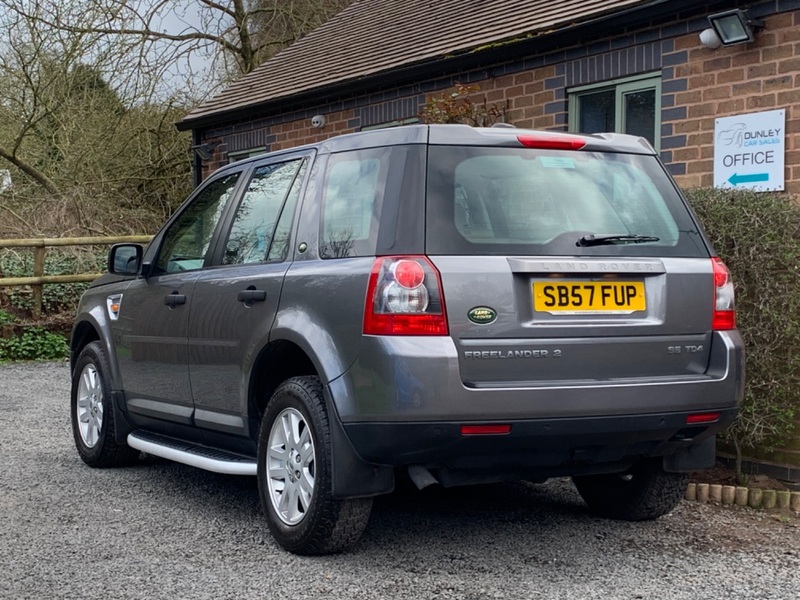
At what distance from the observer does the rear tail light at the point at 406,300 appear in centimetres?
410

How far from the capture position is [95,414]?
6.77m

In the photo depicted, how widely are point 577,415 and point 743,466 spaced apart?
2.70 metres

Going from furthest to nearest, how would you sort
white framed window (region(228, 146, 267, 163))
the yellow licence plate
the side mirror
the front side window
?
white framed window (region(228, 146, 267, 163)) < the front side window < the side mirror < the yellow licence plate

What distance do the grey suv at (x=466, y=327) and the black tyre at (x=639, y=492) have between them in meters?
0.01

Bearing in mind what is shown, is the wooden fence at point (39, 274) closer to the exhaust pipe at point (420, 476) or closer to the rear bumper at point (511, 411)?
the exhaust pipe at point (420, 476)

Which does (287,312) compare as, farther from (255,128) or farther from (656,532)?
(255,128)

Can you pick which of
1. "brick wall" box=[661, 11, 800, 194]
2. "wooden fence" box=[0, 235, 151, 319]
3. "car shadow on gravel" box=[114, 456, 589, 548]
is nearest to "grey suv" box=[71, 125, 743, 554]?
"car shadow on gravel" box=[114, 456, 589, 548]

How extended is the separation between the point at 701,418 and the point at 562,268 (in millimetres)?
887

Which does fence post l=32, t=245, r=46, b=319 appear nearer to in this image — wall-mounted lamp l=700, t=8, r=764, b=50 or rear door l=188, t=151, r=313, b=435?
wall-mounted lamp l=700, t=8, r=764, b=50

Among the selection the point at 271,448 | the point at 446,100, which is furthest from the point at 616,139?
the point at 446,100

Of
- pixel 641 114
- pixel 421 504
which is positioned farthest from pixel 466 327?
pixel 641 114

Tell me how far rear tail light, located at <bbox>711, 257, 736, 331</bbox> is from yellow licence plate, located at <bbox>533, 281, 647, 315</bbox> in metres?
0.37

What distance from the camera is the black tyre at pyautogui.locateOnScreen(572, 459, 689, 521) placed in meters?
5.18

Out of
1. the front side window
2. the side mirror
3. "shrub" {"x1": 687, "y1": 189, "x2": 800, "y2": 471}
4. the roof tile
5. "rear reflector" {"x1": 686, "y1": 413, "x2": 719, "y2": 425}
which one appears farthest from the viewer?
the roof tile
